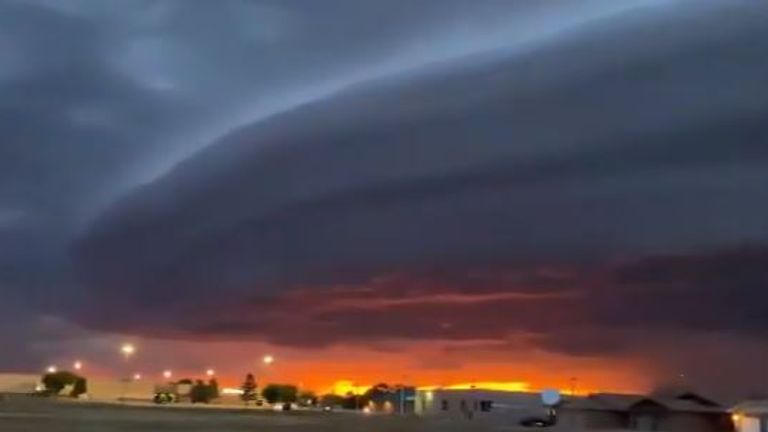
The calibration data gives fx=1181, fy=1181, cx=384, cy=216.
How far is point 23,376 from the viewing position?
17125cm

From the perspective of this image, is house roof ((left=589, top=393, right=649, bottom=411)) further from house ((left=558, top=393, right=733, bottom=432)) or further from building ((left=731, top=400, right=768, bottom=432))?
building ((left=731, top=400, right=768, bottom=432))

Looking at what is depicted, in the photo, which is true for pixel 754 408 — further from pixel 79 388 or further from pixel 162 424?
pixel 162 424

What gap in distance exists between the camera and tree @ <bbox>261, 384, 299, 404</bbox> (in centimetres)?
13450

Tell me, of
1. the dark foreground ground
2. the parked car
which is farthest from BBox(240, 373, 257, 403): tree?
the dark foreground ground

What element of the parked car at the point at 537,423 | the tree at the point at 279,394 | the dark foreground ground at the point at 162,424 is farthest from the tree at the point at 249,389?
the dark foreground ground at the point at 162,424

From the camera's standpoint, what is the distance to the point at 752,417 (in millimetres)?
102500

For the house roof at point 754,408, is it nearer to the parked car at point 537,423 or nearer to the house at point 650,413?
the house at point 650,413

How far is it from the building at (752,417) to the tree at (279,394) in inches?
1915

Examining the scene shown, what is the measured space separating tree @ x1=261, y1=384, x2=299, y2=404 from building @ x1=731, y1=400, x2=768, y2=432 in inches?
1915

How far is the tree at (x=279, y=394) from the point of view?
134 meters

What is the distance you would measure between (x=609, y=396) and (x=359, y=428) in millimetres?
99552

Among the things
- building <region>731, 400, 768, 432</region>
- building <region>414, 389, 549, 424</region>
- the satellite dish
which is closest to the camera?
building <region>731, 400, 768, 432</region>

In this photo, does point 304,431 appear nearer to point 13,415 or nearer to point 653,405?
point 13,415

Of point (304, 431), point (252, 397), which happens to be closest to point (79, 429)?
point (304, 431)
